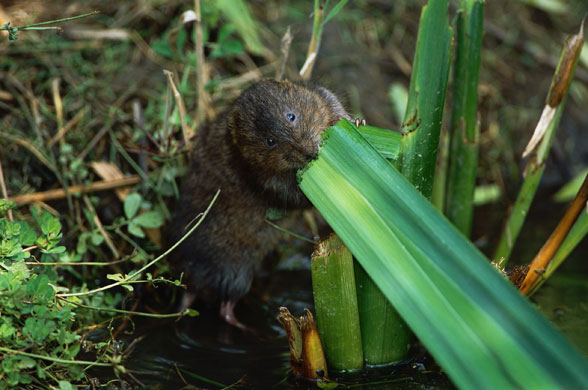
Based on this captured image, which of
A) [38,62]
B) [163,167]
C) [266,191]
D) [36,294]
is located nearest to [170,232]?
[163,167]

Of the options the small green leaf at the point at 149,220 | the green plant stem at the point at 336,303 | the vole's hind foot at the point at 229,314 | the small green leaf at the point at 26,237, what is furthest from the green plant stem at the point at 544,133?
the small green leaf at the point at 26,237

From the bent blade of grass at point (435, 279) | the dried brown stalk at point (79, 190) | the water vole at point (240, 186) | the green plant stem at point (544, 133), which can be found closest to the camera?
the bent blade of grass at point (435, 279)

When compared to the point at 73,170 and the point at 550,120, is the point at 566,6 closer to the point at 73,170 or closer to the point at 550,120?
the point at 550,120

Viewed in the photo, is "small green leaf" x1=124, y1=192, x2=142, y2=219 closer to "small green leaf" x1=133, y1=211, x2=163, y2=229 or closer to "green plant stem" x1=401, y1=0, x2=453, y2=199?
"small green leaf" x1=133, y1=211, x2=163, y2=229

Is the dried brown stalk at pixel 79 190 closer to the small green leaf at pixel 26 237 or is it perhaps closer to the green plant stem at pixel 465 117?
the small green leaf at pixel 26 237

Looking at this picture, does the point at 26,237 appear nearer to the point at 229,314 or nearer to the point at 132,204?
the point at 132,204

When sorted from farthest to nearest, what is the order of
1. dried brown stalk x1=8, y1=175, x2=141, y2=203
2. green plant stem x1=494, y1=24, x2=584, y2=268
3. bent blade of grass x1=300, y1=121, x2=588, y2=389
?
dried brown stalk x1=8, y1=175, x2=141, y2=203 → green plant stem x1=494, y1=24, x2=584, y2=268 → bent blade of grass x1=300, y1=121, x2=588, y2=389

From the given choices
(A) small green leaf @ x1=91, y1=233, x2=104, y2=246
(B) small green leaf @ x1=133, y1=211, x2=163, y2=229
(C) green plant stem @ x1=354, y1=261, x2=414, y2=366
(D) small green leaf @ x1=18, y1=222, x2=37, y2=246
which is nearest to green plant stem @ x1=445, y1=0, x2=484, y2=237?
(C) green plant stem @ x1=354, y1=261, x2=414, y2=366
